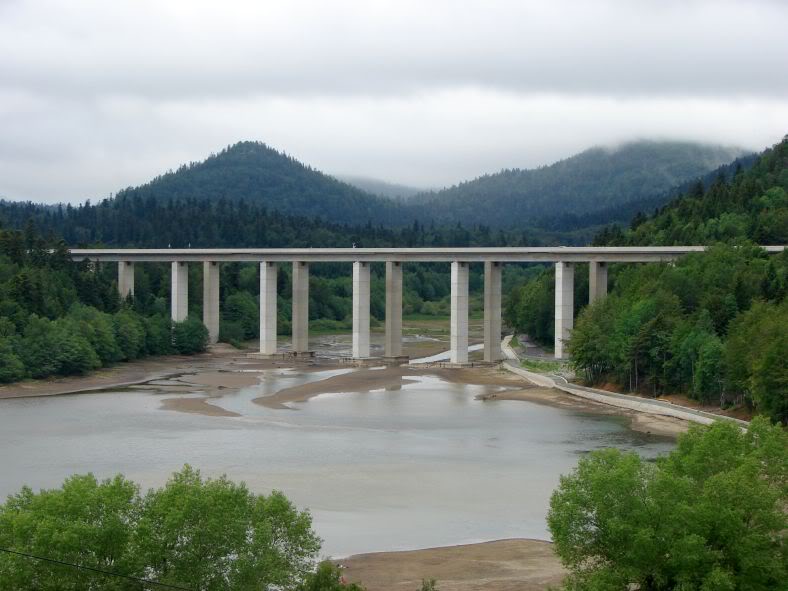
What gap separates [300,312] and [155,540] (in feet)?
272

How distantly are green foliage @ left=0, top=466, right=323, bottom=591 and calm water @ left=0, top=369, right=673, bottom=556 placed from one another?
8938 mm

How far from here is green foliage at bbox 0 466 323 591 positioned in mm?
26172

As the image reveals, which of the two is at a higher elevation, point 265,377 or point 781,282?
point 781,282

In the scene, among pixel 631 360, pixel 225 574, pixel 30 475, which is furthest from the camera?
Answer: pixel 631 360

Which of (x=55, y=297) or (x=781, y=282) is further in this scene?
(x=55, y=297)

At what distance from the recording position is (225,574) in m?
27.3

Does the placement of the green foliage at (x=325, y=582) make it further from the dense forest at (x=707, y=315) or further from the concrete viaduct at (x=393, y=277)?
the concrete viaduct at (x=393, y=277)

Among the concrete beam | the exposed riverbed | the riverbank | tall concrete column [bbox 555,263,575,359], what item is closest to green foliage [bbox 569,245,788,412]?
the riverbank

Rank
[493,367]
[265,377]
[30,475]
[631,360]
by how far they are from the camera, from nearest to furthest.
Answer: [30,475], [631,360], [265,377], [493,367]

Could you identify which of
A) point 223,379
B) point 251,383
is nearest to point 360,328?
point 223,379

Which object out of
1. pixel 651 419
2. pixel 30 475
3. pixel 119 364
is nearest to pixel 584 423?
pixel 651 419

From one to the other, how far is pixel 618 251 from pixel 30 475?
179 ft

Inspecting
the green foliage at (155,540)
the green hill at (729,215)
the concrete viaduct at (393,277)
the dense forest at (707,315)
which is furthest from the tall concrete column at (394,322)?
the green foliage at (155,540)

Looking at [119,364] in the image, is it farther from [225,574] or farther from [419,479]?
[225,574]
